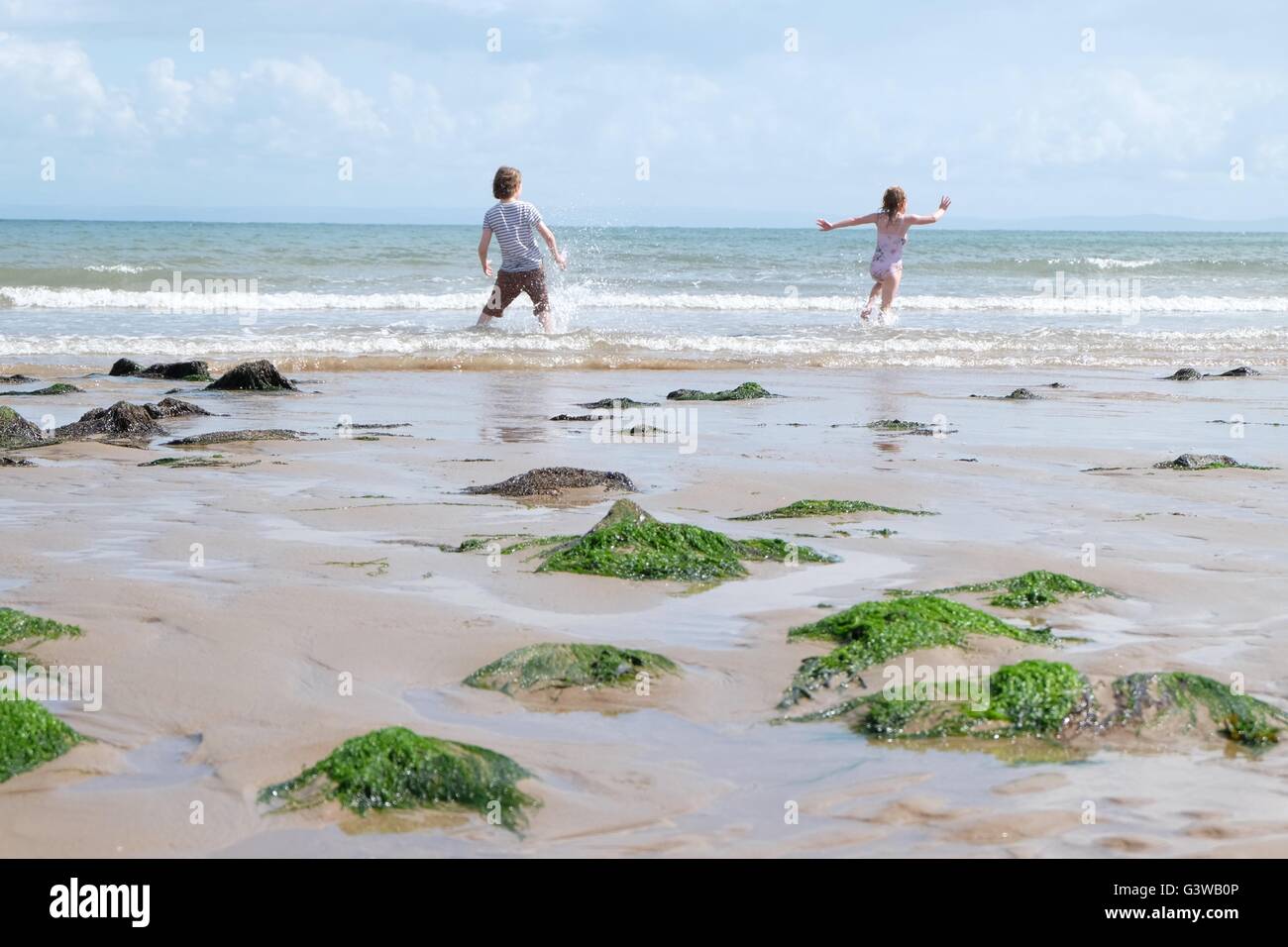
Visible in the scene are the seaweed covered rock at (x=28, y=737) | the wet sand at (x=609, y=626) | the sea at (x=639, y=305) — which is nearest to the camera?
the wet sand at (x=609, y=626)

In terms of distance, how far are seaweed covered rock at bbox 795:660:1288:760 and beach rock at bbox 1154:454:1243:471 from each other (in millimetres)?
4049

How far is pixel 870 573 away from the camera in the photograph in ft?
16.4

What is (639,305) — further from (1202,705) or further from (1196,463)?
(1202,705)

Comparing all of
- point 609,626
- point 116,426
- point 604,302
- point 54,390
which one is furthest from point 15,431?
point 604,302

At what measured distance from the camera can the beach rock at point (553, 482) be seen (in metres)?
6.46

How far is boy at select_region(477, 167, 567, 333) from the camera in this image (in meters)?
12.9

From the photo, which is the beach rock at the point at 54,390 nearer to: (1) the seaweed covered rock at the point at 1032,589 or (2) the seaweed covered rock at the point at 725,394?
(2) the seaweed covered rock at the point at 725,394

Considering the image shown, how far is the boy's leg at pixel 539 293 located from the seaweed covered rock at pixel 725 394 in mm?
2943

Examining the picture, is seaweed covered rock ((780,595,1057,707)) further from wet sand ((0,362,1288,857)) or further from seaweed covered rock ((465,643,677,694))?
seaweed covered rock ((465,643,677,694))

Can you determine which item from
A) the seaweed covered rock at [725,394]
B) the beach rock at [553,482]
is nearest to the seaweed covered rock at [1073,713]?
the beach rock at [553,482]

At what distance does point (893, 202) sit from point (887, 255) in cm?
57

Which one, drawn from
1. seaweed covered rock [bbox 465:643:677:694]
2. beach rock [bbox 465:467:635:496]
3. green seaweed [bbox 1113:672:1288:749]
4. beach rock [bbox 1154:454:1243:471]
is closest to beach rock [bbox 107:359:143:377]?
beach rock [bbox 465:467:635:496]
